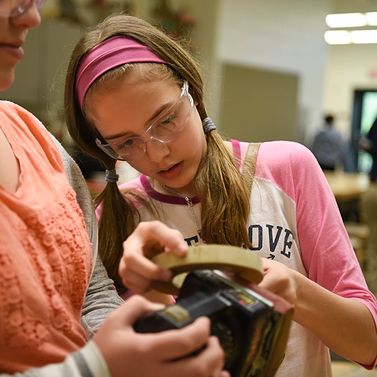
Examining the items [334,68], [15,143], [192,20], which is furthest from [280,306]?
[334,68]

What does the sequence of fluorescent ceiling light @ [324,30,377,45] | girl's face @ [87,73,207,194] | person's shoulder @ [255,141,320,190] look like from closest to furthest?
girl's face @ [87,73,207,194], person's shoulder @ [255,141,320,190], fluorescent ceiling light @ [324,30,377,45]

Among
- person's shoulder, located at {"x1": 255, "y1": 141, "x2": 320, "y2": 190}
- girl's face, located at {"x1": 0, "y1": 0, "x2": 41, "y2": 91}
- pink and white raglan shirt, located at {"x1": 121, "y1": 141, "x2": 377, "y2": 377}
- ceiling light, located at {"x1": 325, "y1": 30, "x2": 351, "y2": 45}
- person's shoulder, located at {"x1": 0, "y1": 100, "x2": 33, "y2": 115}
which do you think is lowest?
pink and white raglan shirt, located at {"x1": 121, "y1": 141, "x2": 377, "y2": 377}

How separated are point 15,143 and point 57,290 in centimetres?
25

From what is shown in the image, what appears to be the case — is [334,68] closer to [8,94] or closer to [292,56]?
[292,56]

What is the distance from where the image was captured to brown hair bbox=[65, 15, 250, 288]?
123 centimetres

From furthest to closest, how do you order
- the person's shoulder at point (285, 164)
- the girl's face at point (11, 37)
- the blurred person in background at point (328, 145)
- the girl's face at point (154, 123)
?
the blurred person in background at point (328, 145) < the person's shoulder at point (285, 164) < the girl's face at point (154, 123) < the girl's face at point (11, 37)

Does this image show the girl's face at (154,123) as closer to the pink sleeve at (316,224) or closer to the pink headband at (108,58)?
the pink headband at (108,58)

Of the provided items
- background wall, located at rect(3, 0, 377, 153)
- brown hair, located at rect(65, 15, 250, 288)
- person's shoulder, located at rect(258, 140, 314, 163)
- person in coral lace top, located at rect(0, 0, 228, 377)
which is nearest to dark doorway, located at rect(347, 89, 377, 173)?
background wall, located at rect(3, 0, 377, 153)

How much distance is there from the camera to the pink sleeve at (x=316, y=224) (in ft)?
3.95

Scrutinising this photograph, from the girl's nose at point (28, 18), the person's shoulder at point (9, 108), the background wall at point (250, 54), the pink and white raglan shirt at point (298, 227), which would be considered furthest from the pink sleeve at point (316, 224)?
the background wall at point (250, 54)

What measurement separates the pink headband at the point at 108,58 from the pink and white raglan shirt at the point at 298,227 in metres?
0.31

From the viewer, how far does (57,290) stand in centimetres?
82

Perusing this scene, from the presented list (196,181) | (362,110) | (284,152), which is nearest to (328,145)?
(362,110)

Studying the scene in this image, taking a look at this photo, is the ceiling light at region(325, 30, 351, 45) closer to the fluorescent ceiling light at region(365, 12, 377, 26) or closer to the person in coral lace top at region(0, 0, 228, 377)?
the fluorescent ceiling light at region(365, 12, 377, 26)
